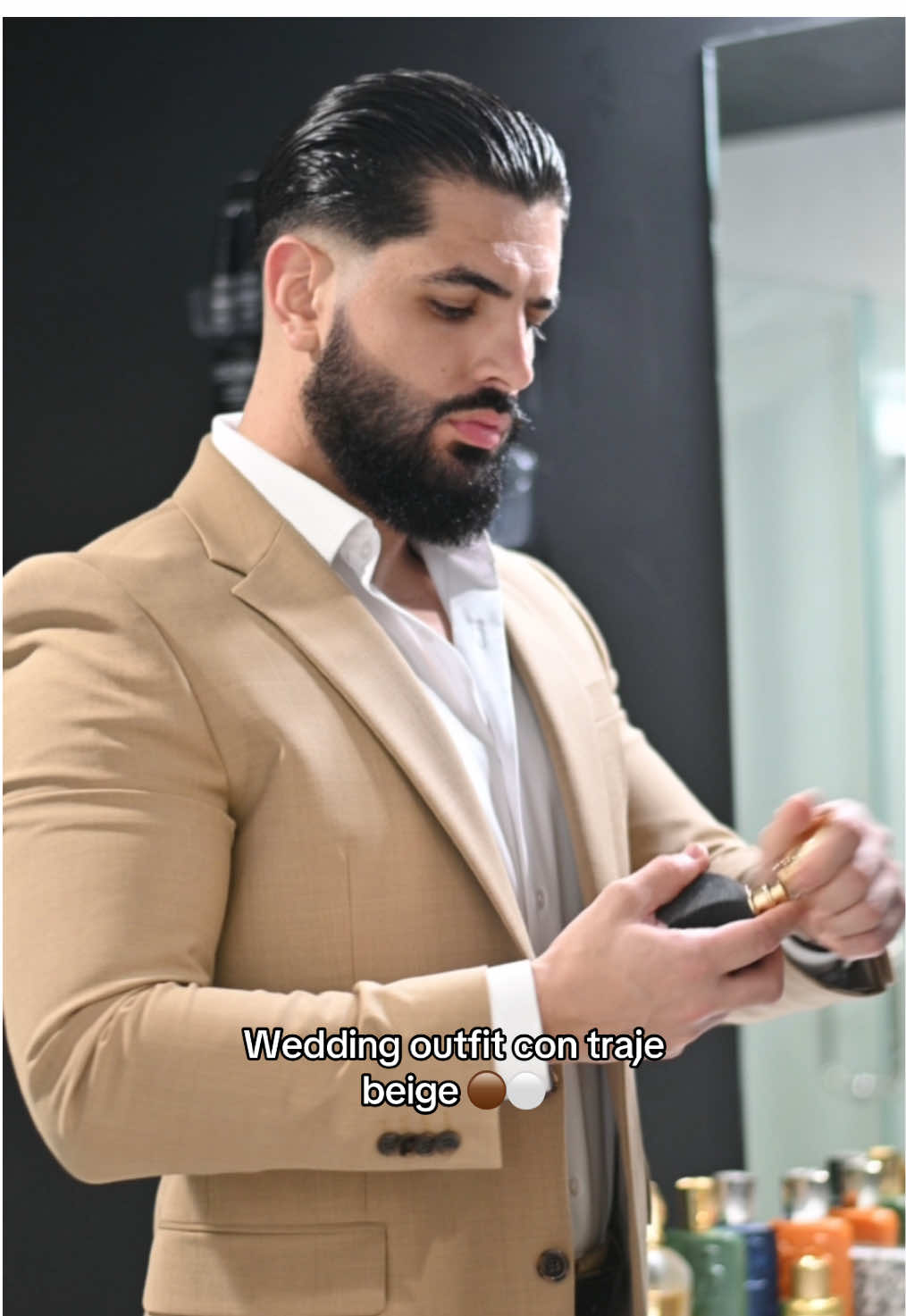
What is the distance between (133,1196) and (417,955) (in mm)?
1111

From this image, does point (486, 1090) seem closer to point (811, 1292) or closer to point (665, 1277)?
point (665, 1277)

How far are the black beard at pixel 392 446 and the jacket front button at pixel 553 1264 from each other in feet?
2.24

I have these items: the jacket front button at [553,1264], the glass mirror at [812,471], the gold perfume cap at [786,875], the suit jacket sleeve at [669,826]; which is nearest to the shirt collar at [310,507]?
the suit jacket sleeve at [669,826]

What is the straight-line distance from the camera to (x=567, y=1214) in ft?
4.63

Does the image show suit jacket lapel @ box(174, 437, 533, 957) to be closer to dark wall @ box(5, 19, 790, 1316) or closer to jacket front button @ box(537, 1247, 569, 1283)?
jacket front button @ box(537, 1247, 569, 1283)

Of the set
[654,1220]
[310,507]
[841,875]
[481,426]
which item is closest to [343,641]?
[310,507]

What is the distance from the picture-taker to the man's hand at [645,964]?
4.19ft

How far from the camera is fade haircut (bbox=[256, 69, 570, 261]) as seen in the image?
5.16 ft

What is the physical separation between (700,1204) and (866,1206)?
23 centimetres

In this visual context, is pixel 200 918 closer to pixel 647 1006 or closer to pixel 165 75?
pixel 647 1006

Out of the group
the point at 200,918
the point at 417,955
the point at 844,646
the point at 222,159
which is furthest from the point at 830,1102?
the point at 222,159

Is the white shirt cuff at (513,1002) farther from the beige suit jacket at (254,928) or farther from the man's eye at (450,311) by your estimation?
the man's eye at (450,311)
